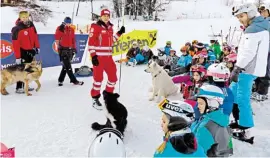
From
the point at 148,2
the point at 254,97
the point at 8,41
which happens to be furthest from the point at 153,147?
the point at 148,2

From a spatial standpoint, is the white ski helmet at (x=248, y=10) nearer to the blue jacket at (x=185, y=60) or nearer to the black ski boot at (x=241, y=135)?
the black ski boot at (x=241, y=135)

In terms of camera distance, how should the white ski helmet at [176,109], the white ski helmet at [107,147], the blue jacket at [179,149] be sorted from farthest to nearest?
the white ski helmet at [176,109]
the blue jacket at [179,149]
the white ski helmet at [107,147]

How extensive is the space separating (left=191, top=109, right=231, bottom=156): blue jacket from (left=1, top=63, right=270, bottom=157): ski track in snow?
796 millimetres

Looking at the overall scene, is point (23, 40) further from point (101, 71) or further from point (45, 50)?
point (45, 50)

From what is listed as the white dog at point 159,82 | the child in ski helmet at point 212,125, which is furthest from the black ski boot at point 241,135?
the white dog at point 159,82

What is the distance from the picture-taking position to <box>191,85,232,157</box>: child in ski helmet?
112 inches

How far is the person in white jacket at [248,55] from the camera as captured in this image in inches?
147

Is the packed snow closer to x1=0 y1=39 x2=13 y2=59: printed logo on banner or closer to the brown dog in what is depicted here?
the brown dog

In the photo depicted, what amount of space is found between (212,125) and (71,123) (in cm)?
222

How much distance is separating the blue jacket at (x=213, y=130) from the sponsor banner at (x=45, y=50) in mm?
5863

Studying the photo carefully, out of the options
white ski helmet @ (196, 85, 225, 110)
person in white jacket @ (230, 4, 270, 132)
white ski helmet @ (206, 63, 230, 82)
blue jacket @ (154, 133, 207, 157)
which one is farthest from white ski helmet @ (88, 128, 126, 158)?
person in white jacket @ (230, 4, 270, 132)

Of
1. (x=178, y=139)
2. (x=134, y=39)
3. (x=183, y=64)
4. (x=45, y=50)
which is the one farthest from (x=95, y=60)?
(x=134, y=39)

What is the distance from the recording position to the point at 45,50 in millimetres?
8234

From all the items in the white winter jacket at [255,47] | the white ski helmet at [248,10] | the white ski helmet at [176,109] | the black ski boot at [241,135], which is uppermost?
the white ski helmet at [248,10]
